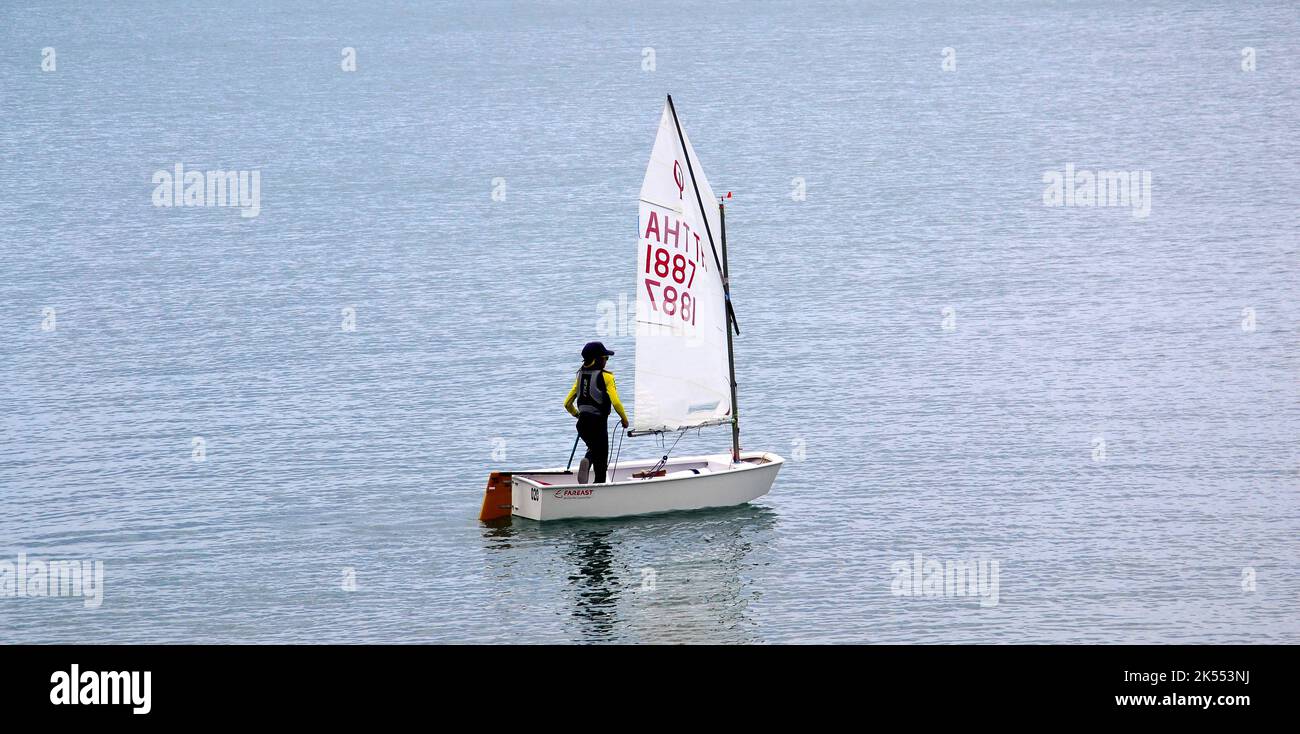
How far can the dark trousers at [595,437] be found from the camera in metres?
36.6

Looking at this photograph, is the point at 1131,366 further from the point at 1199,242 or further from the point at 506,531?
the point at 506,531

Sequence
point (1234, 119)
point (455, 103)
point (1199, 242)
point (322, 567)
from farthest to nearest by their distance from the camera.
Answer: point (455, 103) < point (1234, 119) < point (1199, 242) < point (322, 567)

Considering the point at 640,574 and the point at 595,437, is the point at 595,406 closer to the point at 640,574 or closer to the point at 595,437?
the point at 595,437

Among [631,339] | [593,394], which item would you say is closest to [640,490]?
[593,394]

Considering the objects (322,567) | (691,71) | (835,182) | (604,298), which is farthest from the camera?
(691,71)

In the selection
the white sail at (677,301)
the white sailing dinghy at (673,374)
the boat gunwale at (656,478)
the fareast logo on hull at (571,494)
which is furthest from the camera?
the white sail at (677,301)

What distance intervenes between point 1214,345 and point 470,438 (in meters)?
22.9

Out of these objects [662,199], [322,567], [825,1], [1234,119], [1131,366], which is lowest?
[322,567]

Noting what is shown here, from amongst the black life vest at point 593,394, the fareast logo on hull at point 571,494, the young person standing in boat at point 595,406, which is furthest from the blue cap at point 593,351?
the fareast logo on hull at point 571,494

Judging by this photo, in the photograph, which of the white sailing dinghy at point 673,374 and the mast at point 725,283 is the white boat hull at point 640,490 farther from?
the mast at point 725,283

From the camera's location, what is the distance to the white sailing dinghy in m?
37.0

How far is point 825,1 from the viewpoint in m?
138

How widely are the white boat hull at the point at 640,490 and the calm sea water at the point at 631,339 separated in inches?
18.0
